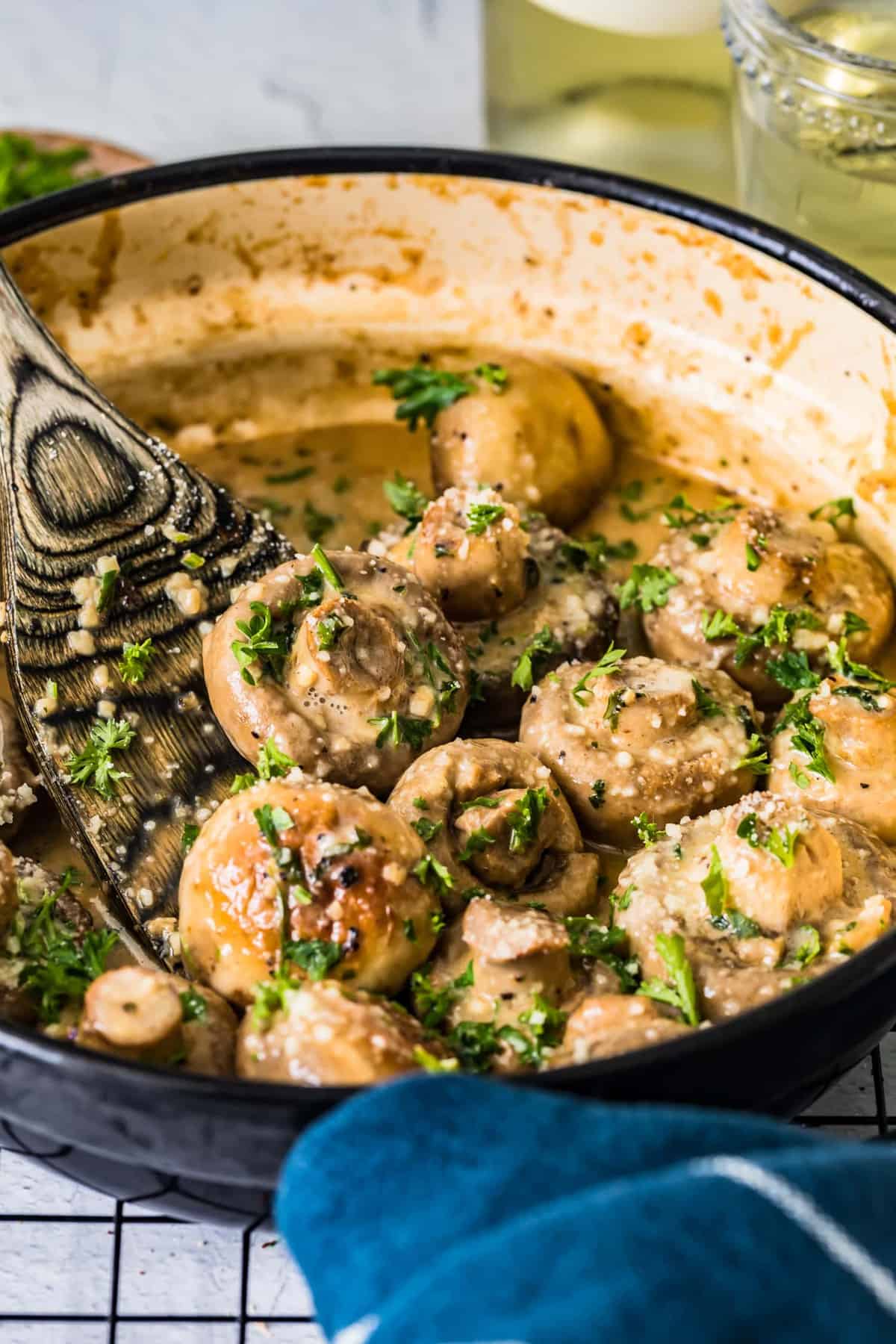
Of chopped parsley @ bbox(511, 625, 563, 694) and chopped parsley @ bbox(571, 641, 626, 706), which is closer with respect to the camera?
chopped parsley @ bbox(571, 641, 626, 706)

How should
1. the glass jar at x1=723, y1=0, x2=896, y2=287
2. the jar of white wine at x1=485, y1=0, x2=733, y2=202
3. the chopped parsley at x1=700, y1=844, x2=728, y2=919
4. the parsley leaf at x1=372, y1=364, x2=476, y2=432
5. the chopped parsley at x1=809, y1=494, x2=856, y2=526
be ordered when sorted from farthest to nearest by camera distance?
the jar of white wine at x1=485, y1=0, x2=733, y2=202
the glass jar at x1=723, y1=0, x2=896, y2=287
the parsley leaf at x1=372, y1=364, x2=476, y2=432
the chopped parsley at x1=809, y1=494, x2=856, y2=526
the chopped parsley at x1=700, y1=844, x2=728, y2=919

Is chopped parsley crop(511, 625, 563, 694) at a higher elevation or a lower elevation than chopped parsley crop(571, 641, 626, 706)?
lower

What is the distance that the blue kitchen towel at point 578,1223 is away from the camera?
127cm

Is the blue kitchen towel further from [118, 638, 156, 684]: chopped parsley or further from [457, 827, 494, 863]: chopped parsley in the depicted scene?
[118, 638, 156, 684]: chopped parsley

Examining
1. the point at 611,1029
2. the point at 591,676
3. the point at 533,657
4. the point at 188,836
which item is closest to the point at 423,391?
the point at 533,657

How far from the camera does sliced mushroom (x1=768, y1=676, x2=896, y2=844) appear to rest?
7.05 feet

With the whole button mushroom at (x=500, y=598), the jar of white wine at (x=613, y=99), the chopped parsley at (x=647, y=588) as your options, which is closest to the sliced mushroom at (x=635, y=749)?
the whole button mushroom at (x=500, y=598)

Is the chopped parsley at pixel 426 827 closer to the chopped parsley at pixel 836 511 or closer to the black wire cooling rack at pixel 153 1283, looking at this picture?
the black wire cooling rack at pixel 153 1283

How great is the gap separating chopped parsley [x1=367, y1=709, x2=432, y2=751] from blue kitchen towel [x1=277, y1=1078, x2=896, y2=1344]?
2.42ft

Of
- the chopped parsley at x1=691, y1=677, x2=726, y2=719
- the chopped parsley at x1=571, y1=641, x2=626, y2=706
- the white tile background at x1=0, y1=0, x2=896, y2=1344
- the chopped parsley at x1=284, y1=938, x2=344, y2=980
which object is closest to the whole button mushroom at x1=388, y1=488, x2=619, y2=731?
the chopped parsley at x1=571, y1=641, x2=626, y2=706

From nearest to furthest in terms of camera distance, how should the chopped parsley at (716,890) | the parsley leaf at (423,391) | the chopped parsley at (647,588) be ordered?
the chopped parsley at (716,890) → the chopped parsley at (647,588) → the parsley leaf at (423,391)

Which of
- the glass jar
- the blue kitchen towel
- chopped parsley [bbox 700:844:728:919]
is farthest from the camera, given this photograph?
the glass jar

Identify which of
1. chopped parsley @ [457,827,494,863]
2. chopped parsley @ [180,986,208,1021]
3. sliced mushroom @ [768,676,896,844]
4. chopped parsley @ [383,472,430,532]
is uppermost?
chopped parsley @ [383,472,430,532]

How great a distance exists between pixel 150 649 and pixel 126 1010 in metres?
0.74
